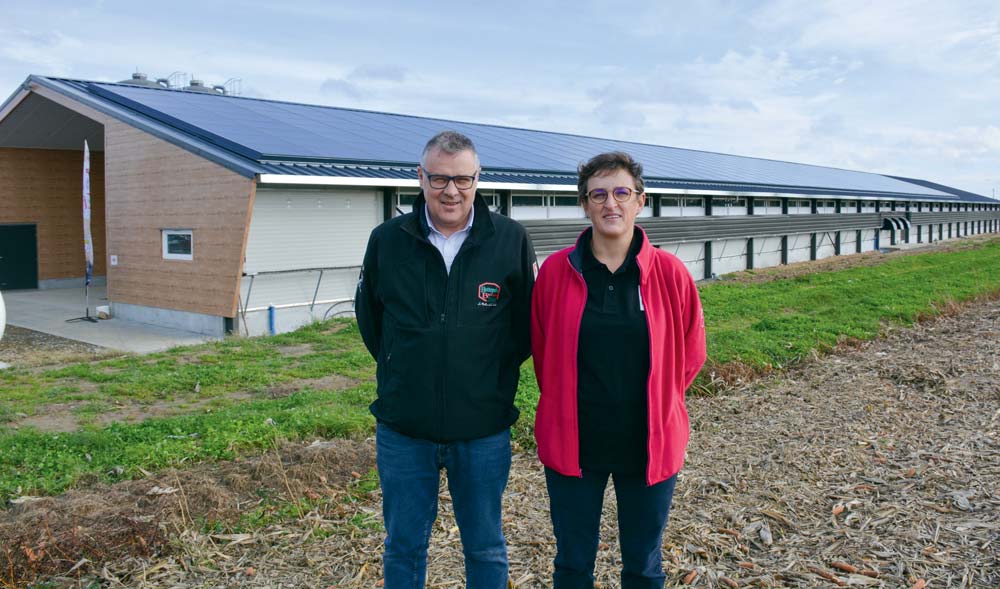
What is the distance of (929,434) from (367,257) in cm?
536

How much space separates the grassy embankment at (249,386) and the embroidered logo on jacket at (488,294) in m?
3.43

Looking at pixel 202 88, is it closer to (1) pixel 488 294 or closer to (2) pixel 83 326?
(2) pixel 83 326

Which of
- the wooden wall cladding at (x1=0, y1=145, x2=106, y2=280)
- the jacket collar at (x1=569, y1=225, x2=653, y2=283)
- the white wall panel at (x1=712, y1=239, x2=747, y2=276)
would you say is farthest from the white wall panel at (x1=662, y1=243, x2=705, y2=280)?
the jacket collar at (x1=569, y1=225, x2=653, y2=283)

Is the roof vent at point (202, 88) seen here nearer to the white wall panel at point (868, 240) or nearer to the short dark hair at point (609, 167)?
the short dark hair at point (609, 167)

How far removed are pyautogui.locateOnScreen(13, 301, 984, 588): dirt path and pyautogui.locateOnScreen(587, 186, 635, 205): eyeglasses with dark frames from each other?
2112 millimetres

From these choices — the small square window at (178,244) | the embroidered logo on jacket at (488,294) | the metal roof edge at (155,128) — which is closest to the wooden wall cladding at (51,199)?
Answer: the metal roof edge at (155,128)

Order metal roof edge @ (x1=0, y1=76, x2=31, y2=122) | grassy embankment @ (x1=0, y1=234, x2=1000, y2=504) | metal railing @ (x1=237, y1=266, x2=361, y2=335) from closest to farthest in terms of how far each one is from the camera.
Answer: grassy embankment @ (x1=0, y1=234, x2=1000, y2=504)
metal railing @ (x1=237, y1=266, x2=361, y2=335)
metal roof edge @ (x1=0, y1=76, x2=31, y2=122)

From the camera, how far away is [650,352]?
3.25 metres

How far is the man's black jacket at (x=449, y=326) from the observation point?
10.6 ft

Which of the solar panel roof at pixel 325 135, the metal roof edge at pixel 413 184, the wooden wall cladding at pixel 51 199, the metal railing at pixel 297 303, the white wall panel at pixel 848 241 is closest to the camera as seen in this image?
the metal roof edge at pixel 413 184

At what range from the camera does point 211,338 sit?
46.2ft

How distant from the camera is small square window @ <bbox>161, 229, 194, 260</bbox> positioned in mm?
14848

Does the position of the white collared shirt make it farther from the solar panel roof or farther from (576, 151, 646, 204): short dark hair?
the solar panel roof

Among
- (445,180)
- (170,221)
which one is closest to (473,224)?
(445,180)
